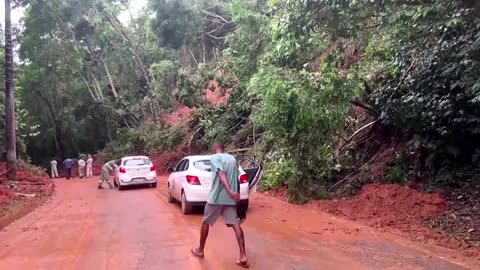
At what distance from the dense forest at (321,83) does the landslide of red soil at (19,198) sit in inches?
232

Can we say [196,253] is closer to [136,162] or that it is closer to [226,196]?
[226,196]

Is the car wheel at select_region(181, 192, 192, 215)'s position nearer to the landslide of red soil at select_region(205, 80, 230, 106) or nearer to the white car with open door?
the white car with open door

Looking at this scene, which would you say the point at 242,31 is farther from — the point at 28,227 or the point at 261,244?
the point at 261,244

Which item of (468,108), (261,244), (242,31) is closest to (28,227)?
(261,244)

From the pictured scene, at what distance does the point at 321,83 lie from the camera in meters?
13.3

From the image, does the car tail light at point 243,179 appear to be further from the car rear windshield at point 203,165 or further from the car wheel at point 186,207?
the car wheel at point 186,207

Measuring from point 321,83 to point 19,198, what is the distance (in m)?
11.3

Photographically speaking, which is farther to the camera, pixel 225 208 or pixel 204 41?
pixel 204 41

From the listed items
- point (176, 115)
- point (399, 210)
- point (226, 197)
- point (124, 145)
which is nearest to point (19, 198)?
point (226, 197)

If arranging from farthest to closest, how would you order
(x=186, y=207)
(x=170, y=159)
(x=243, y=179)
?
(x=170, y=159), (x=186, y=207), (x=243, y=179)

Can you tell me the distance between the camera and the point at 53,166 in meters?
36.5

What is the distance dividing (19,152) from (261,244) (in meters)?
28.1

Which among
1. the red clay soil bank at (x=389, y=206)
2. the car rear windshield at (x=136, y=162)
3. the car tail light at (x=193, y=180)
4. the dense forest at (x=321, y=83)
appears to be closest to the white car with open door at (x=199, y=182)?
the car tail light at (x=193, y=180)

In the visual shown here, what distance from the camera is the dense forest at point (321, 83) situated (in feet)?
31.0
